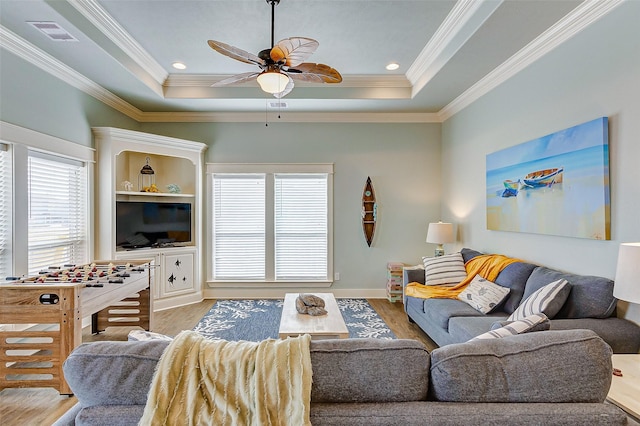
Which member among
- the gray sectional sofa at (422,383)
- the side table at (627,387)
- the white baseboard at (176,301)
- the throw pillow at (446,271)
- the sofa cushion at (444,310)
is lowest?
the white baseboard at (176,301)

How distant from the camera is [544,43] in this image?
112 inches

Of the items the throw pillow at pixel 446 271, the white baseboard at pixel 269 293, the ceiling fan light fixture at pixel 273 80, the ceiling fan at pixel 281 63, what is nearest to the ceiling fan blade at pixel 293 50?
the ceiling fan at pixel 281 63

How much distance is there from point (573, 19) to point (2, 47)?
4.72 meters

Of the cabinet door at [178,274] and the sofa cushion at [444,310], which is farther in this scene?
the cabinet door at [178,274]

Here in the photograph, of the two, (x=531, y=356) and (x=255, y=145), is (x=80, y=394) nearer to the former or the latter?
(x=531, y=356)

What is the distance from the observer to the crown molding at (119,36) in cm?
270

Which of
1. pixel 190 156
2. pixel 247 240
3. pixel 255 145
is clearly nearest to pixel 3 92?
pixel 190 156

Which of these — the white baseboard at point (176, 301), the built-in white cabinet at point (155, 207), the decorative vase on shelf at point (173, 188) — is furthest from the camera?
the decorative vase on shelf at point (173, 188)

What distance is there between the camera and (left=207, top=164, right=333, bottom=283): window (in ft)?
16.6

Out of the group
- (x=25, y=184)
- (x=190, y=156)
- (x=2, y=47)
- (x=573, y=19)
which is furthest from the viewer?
(x=190, y=156)

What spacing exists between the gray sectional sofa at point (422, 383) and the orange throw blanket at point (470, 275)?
2.36 metres

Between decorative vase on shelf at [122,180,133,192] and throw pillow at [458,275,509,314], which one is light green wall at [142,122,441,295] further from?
throw pillow at [458,275,509,314]

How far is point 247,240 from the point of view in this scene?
5086mm

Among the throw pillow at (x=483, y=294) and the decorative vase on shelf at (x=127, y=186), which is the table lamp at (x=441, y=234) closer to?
the throw pillow at (x=483, y=294)
